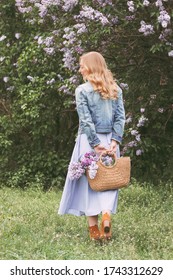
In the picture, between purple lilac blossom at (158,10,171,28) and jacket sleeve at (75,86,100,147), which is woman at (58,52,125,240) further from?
purple lilac blossom at (158,10,171,28)

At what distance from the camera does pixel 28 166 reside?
39.5ft

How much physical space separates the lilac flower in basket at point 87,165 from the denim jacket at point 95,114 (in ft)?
0.37

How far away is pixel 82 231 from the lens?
22.0 feet

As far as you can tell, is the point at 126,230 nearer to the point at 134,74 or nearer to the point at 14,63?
the point at 134,74

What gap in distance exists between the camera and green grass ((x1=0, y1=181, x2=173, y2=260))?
568 cm

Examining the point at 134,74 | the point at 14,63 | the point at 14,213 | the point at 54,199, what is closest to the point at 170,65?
the point at 134,74

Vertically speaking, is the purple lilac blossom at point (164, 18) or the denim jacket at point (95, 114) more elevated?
the purple lilac blossom at point (164, 18)

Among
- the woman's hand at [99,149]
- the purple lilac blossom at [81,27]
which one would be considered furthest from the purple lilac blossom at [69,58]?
the woman's hand at [99,149]

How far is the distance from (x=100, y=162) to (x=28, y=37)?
6093 mm

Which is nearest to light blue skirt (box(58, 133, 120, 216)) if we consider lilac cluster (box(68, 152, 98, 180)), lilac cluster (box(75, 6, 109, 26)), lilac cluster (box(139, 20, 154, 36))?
lilac cluster (box(68, 152, 98, 180))

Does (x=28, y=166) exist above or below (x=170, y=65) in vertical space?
below

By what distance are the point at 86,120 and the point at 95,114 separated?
14 cm

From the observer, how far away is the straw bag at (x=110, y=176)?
610cm

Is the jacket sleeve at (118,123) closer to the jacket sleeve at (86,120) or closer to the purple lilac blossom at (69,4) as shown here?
the jacket sleeve at (86,120)
